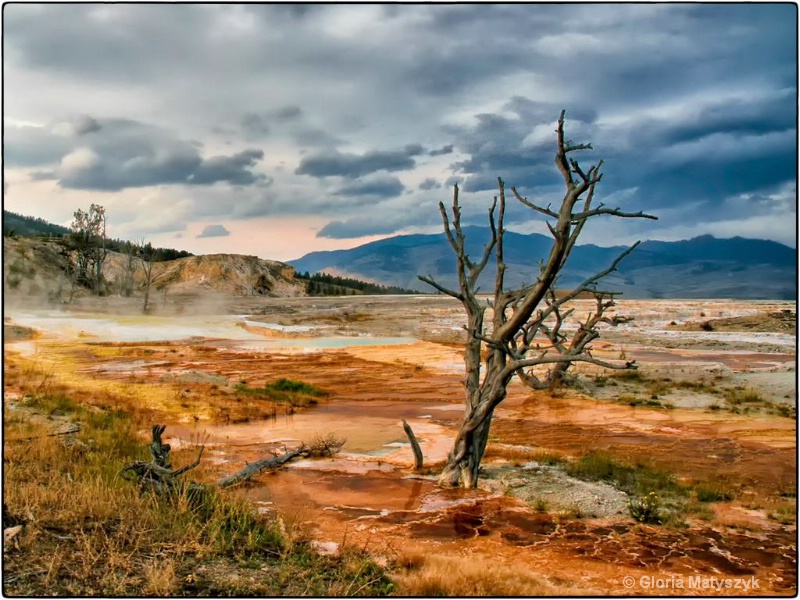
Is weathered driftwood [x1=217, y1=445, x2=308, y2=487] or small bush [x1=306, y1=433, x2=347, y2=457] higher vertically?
weathered driftwood [x1=217, y1=445, x2=308, y2=487]

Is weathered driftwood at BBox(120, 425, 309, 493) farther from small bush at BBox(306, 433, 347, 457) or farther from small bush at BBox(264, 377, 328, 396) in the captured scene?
small bush at BBox(264, 377, 328, 396)

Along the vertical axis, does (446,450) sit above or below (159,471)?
below

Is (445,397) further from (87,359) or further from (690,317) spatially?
(690,317)

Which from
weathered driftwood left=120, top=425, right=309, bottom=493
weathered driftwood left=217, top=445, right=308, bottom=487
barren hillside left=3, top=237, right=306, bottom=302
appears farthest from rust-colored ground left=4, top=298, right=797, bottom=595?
barren hillside left=3, top=237, right=306, bottom=302

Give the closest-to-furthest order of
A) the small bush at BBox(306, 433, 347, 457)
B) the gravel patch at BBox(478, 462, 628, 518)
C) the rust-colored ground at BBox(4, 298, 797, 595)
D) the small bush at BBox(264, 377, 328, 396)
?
the rust-colored ground at BBox(4, 298, 797, 595), the gravel patch at BBox(478, 462, 628, 518), the small bush at BBox(306, 433, 347, 457), the small bush at BBox(264, 377, 328, 396)

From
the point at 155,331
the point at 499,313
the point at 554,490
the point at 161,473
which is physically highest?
the point at 499,313

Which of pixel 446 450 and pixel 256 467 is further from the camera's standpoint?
pixel 446 450

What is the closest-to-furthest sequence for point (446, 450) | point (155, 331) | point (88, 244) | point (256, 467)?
point (256, 467) < point (446, 450) < point (155, 331) < point (88, 244)

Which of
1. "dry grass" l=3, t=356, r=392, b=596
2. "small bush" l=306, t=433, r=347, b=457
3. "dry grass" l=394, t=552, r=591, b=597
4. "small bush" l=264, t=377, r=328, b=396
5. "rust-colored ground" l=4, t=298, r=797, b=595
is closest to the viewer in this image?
"dry grass" l=3, t=356, r=392, b=596

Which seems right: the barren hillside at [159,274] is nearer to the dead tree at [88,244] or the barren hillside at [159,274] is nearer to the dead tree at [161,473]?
the dead tree at [88,244]

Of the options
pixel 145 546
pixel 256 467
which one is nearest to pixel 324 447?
pixel 256 467

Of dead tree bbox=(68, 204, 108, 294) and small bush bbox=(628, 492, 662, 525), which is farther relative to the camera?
dead tree bbox=(68, 204, 108, 294)

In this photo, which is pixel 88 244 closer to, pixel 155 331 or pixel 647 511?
pixel 155 331

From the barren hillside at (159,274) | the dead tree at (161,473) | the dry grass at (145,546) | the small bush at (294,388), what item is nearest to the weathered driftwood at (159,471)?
the dead tree at (161,473)
